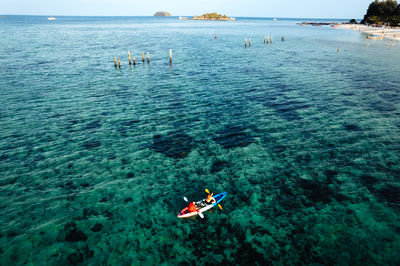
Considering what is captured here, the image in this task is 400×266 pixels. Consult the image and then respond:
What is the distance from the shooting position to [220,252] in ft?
40.0

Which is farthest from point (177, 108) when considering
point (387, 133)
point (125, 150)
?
point (387, 133)

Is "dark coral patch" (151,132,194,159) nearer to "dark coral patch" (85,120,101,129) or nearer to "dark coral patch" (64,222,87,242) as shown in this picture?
"dark coral patch" (85,120,101,129)

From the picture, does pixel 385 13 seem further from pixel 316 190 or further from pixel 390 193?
pixel 316 190

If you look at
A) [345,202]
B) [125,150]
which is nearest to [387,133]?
[345,202]

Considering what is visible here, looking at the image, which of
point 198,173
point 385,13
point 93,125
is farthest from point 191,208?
point 385,13

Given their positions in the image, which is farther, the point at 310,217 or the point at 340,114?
the point at 340,114

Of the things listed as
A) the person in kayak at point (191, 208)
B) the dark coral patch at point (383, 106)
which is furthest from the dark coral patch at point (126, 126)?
the dark coral patch at point (383, 106)

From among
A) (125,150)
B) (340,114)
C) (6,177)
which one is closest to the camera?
(6,177)

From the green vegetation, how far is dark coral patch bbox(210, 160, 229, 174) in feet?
642

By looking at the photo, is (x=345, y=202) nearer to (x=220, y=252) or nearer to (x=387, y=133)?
(x=220, y=252)

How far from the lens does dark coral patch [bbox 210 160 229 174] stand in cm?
1830

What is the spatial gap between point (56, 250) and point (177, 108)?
2061cm

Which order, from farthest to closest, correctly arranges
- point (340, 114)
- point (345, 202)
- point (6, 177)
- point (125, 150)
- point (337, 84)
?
point (337, 84) → point (340, 114) → point (125, 150) → point (6, 177) → point (345, 202)

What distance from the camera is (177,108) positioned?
2967 centimetres
